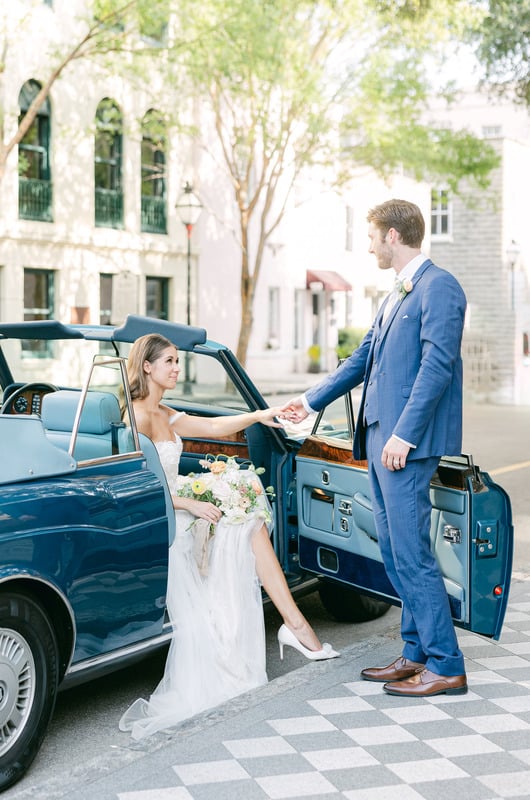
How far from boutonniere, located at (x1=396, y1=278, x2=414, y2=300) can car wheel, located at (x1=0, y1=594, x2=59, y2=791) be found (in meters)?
1.95

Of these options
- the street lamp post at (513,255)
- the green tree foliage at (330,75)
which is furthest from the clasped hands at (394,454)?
the street lamp post at (513,255)

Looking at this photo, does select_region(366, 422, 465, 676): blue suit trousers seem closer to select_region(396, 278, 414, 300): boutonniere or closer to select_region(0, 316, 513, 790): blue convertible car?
select_region(0, 316, 513, 790): blue convertible car

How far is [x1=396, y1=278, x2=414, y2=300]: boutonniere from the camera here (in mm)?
4492

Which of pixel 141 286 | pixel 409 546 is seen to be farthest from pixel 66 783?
pixel 141 286

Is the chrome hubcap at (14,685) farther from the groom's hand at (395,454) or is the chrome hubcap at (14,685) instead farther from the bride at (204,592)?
the groom's hand at (395,454)

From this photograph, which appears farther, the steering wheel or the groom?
the steering wheel

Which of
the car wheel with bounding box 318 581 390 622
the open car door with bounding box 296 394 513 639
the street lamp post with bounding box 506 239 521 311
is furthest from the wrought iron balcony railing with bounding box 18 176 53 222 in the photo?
the car wheel with bounding box 318 581 390 622

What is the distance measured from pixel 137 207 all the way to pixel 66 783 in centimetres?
2450

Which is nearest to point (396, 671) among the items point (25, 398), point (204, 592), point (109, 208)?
point (204, 592)

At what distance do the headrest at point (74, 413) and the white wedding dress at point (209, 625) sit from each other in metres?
0.62

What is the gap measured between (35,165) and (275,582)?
21268mm

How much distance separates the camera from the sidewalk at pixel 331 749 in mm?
3545

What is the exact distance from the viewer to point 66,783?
3631 mm

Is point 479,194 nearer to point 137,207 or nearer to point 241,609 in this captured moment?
point 137,207
